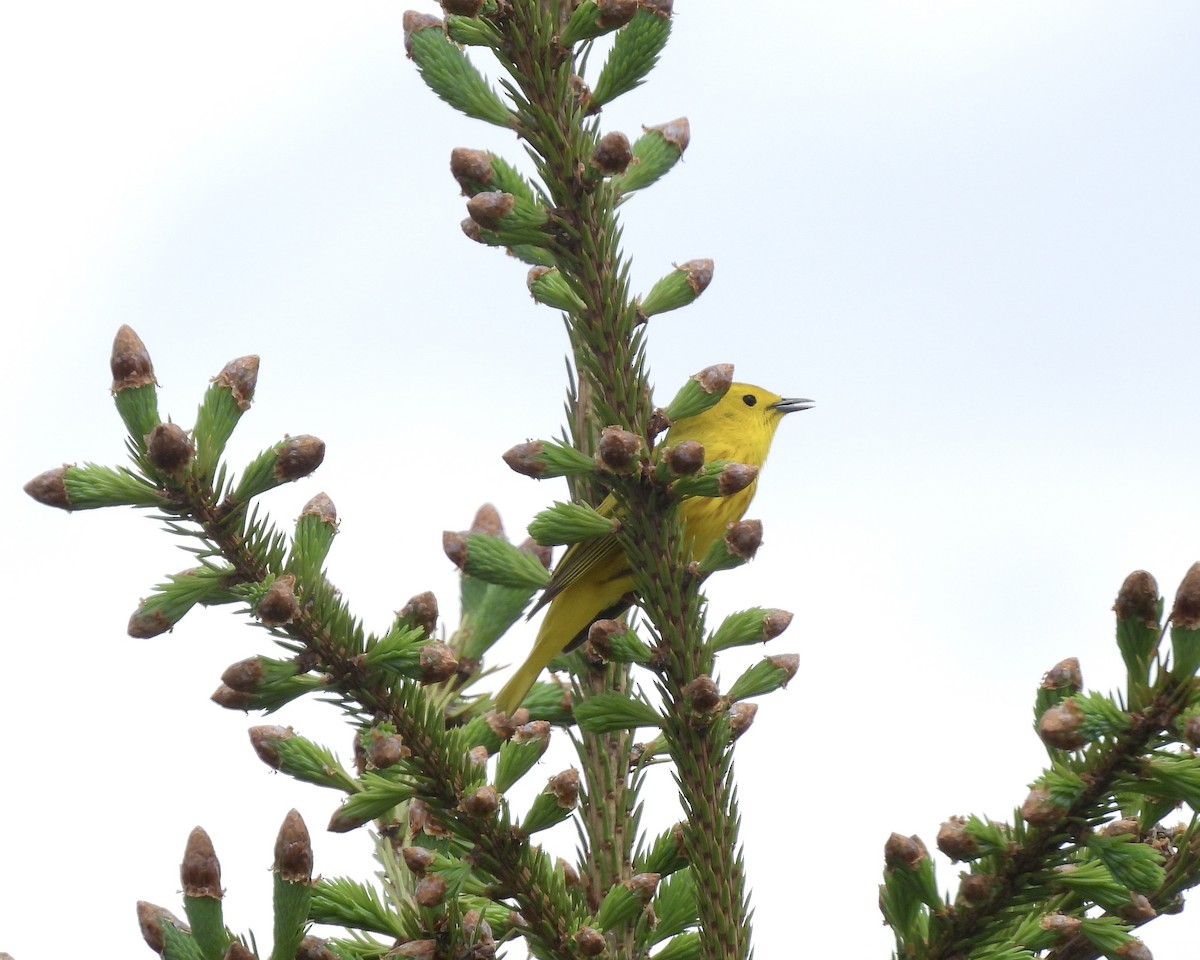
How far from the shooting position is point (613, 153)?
2215 millimetres

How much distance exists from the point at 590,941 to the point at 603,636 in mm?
581

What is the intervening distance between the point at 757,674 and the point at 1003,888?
24.5 inches

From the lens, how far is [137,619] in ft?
6.64

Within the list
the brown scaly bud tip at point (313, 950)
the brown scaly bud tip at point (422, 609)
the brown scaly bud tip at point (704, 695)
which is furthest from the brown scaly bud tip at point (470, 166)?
the brown scaly bud tip at point (313, 950)

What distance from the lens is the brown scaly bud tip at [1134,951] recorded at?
180 cm

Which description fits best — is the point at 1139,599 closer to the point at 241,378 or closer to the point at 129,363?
the point at 241,378

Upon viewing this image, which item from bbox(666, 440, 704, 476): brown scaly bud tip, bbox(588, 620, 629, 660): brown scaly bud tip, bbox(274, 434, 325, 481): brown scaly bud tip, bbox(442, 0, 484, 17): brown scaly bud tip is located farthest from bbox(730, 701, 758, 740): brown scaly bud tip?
bbox(442, 0, 484, 17): brown scaly bud tip

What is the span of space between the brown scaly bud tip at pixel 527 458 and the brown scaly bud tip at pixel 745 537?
1.18ft

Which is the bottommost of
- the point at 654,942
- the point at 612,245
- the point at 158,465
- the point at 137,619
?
the point at 654,942

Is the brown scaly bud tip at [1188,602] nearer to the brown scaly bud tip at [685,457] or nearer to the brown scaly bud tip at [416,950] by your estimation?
the brown scaly bud tip at [685,457]

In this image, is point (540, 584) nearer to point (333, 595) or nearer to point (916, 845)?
point (333, 595)

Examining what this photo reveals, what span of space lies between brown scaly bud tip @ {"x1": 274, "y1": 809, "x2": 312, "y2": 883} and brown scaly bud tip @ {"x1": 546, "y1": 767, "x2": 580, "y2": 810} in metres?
0.48

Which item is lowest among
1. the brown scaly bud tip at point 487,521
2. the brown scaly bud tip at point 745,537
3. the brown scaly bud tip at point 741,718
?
the brown scaly bud tip at point 741,718

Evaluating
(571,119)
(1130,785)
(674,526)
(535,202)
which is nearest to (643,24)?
(571,119)
